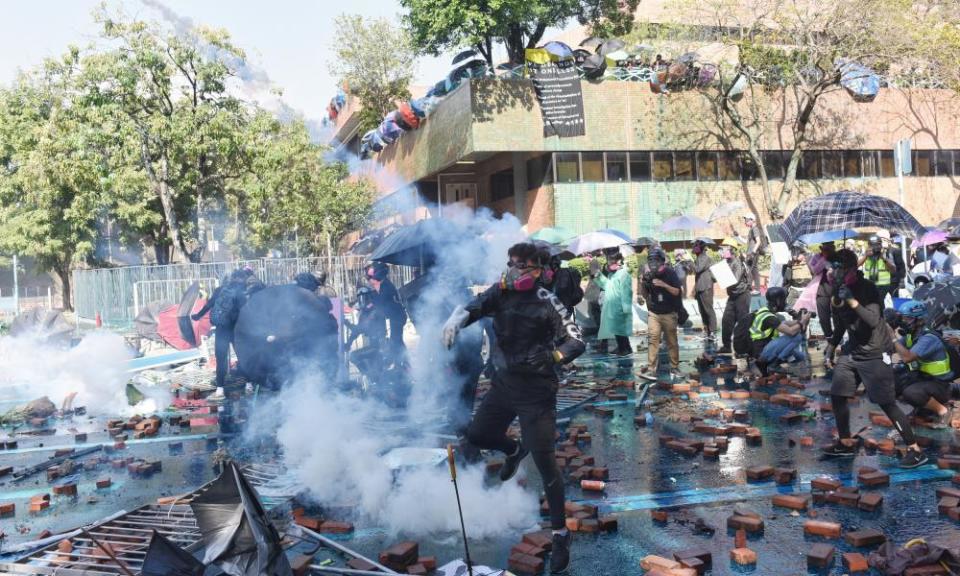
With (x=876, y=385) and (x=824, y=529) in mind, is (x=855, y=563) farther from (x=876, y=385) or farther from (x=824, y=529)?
(x=876, y=385)

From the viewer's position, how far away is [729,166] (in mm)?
28062

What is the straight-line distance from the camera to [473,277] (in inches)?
336

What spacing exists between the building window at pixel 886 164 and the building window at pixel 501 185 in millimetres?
14523

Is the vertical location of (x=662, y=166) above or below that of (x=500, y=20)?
below

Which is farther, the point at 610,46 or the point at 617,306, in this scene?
the point at 610,46

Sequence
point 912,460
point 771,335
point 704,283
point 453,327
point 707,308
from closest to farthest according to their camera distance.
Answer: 1. point 453,327
2. point 912,460
3. point 771,335
4. point 704,283
5. point 707,308

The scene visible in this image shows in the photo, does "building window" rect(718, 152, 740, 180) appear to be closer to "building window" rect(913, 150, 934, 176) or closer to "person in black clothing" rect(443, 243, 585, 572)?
"building window" rect(913, 150, 934, 176)

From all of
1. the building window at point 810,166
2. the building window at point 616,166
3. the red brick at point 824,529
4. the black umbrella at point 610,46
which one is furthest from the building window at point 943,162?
the red brick at point 824,529

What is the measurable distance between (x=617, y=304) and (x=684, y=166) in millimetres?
15479

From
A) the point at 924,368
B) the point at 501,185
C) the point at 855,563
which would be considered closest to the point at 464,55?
the point at 501,185

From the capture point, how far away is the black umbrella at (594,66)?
25.4 meters

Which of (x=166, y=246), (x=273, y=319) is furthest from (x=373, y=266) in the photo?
(x=166, y=246)

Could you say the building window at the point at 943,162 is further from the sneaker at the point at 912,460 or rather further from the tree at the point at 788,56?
the sneaker at the point at 912,460

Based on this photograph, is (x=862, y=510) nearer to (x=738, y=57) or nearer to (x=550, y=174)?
(x=550, y=174)
